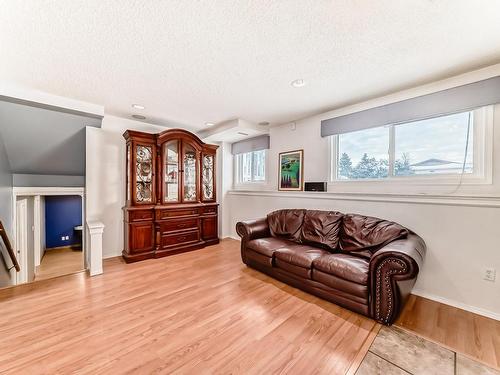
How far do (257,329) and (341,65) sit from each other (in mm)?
2545

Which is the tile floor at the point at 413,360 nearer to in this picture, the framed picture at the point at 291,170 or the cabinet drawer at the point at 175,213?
the framed picture at the point at 291,170

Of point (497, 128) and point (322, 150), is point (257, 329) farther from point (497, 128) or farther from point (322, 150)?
point (497, 128)

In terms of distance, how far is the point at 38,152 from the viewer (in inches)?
134

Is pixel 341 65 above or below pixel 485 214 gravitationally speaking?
above

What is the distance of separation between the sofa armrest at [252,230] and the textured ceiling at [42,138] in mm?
2865

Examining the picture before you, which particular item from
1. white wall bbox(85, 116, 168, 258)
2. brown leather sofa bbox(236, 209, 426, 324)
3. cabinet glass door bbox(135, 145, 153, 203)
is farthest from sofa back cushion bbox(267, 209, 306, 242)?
white wall bbox(85, 116, 168, 258)

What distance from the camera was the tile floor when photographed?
141 centimetres

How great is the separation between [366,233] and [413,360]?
49.4 inches

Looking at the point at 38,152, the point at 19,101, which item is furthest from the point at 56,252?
the point at 19,101

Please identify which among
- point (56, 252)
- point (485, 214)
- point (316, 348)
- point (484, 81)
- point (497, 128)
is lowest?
point (56, 252)

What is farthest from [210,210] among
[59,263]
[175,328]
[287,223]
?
[59,263]

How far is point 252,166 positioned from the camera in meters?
4.76

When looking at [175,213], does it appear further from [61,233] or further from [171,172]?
[61,233]

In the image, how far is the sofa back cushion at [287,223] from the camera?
10.4 feet
